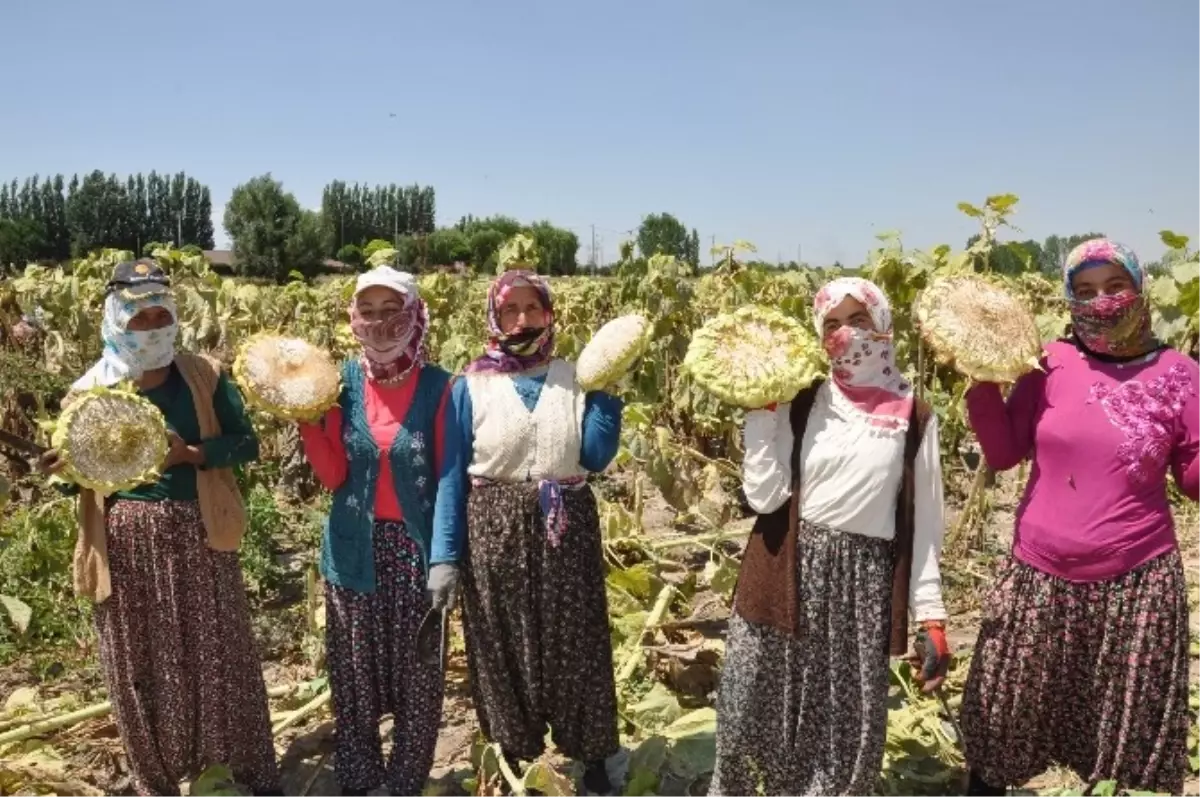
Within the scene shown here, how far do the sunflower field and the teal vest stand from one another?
17.5 inches

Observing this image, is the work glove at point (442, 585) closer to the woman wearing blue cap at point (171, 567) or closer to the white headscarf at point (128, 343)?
the woman wearing blue cap at point (171, 567)

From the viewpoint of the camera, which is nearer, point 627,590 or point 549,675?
point 549,675

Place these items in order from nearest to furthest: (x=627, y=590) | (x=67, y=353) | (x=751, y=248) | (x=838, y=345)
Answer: (x=838, y=345) < (x=627, y=590) < (x=751, y=248) < (x=67, y=353)

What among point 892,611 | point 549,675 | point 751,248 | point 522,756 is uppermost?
point 751,248

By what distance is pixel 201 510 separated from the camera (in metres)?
2.67

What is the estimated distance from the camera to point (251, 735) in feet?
9.32

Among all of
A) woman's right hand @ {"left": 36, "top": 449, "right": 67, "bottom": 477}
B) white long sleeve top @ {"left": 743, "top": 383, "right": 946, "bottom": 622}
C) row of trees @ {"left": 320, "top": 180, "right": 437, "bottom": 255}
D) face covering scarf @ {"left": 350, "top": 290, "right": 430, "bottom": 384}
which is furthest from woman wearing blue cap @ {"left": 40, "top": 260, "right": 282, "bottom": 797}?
row of trees @ {"left": 320, "top": 180, "right": 437, "bottom": 255}

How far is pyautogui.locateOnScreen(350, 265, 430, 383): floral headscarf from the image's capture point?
2.57 m

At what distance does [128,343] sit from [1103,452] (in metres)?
2.41

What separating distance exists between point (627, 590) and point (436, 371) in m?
1.80

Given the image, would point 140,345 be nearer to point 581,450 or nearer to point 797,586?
point 581,450

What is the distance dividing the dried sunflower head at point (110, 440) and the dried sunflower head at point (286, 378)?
0.24m

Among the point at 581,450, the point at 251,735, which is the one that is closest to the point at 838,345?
the point at 581,450

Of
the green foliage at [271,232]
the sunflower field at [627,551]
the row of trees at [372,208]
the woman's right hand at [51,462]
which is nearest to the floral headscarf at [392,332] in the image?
the sunflower field at [627,551]
